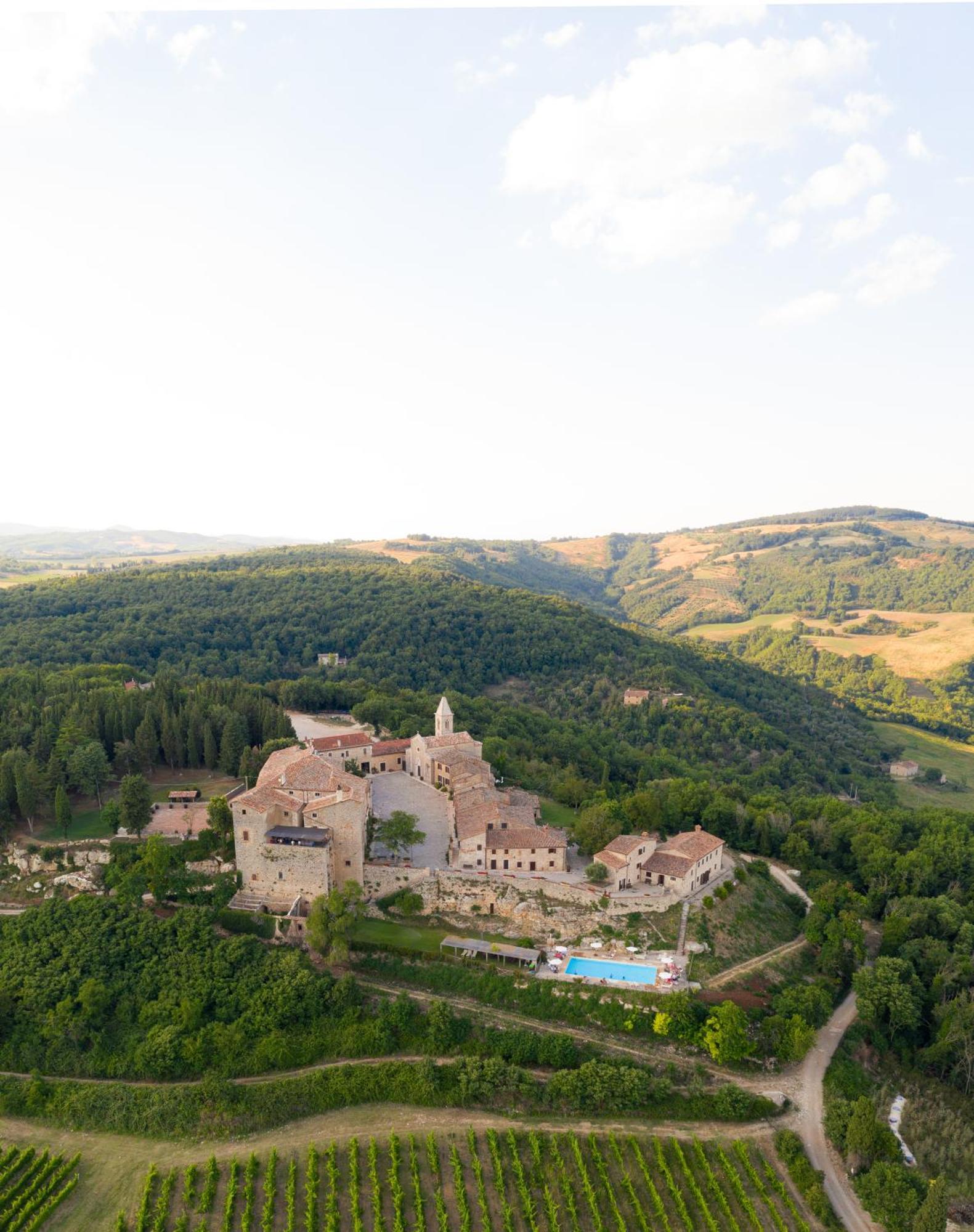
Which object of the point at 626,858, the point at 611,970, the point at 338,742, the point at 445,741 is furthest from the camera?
the point at 445,741

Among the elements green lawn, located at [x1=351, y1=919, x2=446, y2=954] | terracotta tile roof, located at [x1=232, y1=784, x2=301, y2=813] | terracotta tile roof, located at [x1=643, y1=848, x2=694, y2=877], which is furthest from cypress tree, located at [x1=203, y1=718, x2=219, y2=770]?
terracotta tile roof, located at [x1=643, y1=848, x2=694, y2=877]

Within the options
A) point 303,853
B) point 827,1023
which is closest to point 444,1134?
Result: point 303,853

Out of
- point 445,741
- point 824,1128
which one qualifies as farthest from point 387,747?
point 824,1128

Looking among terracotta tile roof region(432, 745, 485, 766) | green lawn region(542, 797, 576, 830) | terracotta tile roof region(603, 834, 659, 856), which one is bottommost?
green lawn region(542, 797, 576, 830)

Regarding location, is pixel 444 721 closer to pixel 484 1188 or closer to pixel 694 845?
pixel 694 845

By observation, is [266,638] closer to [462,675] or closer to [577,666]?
[462,675]

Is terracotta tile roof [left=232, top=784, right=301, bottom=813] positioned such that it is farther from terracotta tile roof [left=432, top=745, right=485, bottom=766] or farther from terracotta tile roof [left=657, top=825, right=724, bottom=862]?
terracotta tile roof [left=657, top=825, right=724, bottom=862]
